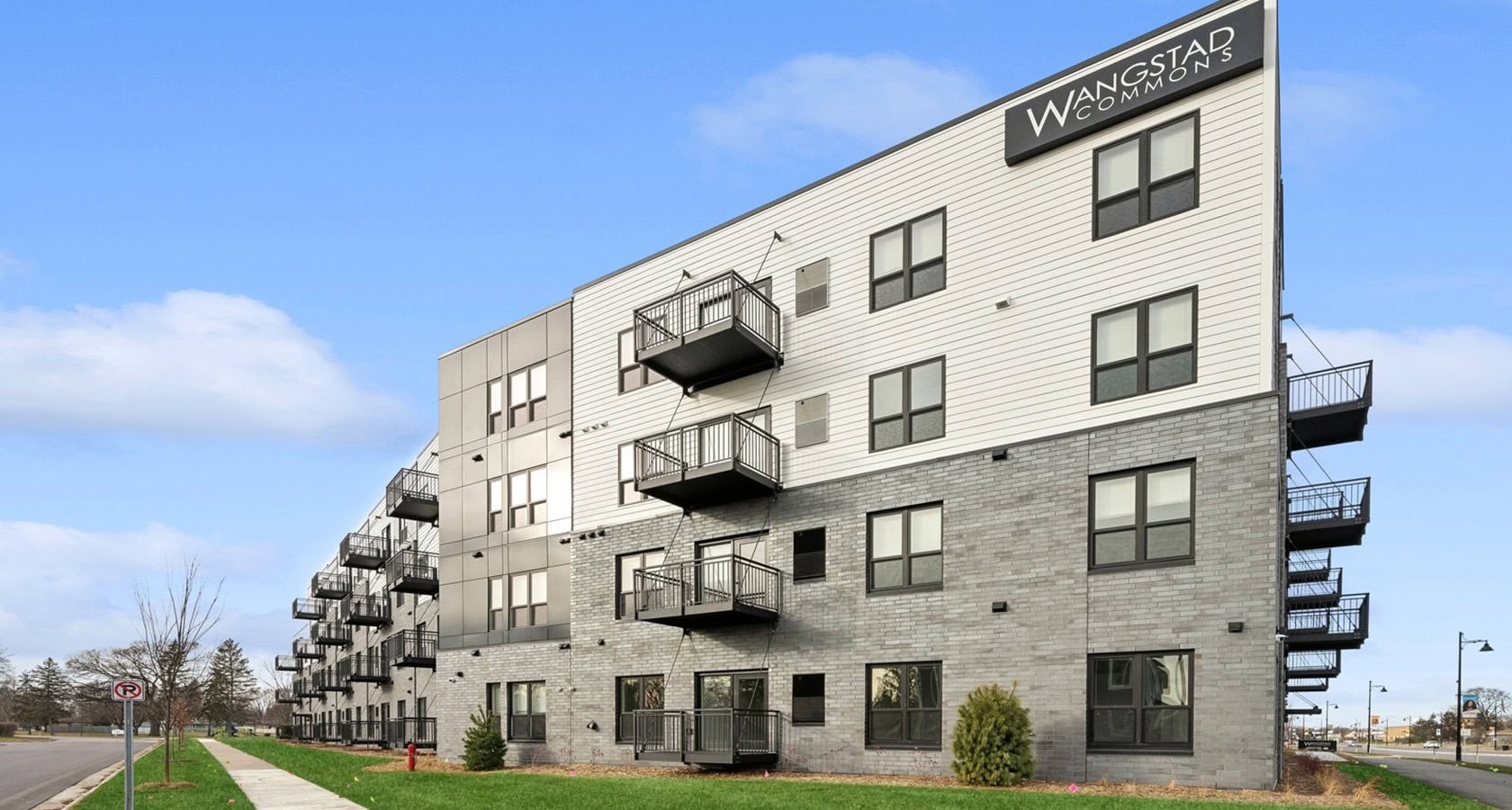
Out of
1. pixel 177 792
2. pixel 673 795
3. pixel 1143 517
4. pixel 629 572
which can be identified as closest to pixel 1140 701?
pixel 1143 517

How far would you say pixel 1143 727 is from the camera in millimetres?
17469

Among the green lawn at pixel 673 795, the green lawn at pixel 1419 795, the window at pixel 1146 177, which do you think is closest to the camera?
the green lawn at pixel 673 795

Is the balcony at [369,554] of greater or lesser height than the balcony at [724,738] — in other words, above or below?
above

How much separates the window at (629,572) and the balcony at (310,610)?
52960 millimetres

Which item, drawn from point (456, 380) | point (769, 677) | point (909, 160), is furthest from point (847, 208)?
point (456, 380)

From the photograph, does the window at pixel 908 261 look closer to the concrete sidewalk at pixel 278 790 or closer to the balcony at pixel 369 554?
the concrete sidewalk at pixel 278 790

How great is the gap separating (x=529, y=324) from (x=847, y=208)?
1179 centimetres

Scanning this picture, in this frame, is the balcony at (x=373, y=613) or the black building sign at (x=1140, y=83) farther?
the balcony at (x=373, y=613)

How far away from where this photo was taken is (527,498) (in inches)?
1207

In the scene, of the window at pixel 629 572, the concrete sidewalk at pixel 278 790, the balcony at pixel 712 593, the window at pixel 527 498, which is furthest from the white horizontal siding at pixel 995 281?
the concrete sidewalk at pixel 278 790

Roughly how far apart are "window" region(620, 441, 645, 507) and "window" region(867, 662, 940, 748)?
8408mm

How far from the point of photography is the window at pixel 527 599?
97.8 ft

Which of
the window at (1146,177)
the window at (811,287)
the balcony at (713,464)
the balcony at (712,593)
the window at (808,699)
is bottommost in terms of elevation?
Result: the window at (808,699)

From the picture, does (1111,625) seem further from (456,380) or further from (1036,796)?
(456,380)
